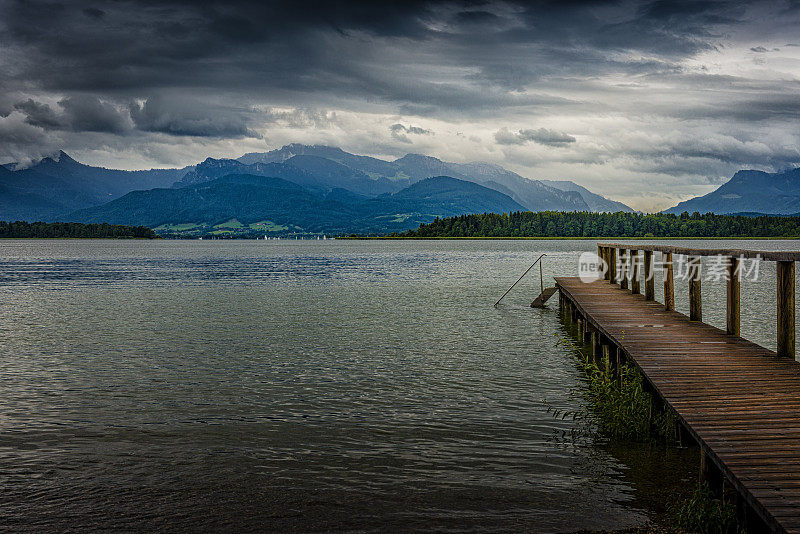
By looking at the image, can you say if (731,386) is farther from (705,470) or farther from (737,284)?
(737,284)

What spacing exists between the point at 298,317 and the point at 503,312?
34.1 feet

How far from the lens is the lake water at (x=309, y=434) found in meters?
9.47

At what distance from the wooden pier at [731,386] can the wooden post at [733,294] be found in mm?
25

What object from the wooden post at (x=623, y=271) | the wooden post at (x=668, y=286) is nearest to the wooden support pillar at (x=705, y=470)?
the wooden post at (x=668, y=286)

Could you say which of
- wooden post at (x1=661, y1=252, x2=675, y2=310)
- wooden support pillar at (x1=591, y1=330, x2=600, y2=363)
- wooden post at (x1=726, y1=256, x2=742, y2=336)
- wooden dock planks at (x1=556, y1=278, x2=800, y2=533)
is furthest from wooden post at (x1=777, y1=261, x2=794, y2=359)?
wooden support pillar at (x1=591, y1=330, x2=600, y2=363)

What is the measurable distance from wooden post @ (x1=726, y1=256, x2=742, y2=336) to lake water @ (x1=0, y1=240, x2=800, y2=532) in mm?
3961

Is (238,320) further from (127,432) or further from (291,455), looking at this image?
(291,455)

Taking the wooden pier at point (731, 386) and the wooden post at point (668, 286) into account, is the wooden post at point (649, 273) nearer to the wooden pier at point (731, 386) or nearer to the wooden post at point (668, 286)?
the wooden pier at point (731, 386)

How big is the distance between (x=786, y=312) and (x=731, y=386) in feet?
9.19

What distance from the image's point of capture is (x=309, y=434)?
13.1 metres

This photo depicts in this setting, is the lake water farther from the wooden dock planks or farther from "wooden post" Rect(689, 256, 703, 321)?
"wooden post" Rect(689, 256, 703, 321)

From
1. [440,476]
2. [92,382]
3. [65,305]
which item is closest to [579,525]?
[440,476]

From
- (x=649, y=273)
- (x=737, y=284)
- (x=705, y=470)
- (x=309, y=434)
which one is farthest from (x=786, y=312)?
(x=649, y=273)

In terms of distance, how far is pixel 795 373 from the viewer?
452 inches
